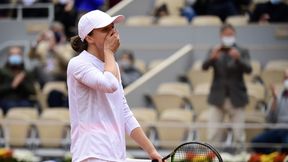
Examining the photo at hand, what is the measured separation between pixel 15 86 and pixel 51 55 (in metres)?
1.05

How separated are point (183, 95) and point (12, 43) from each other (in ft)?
14.9

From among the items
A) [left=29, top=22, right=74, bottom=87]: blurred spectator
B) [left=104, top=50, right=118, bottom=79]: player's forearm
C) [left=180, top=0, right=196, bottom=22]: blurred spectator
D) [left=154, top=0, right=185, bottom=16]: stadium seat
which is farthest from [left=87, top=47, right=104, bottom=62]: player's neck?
[left=154, top=0, right=185, bottom=16]: stadium seat

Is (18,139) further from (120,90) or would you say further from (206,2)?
(120,90)

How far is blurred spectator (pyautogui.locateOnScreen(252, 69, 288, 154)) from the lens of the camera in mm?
13259

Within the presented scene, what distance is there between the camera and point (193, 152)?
700 cm

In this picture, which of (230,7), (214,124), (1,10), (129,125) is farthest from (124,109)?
(1,10)

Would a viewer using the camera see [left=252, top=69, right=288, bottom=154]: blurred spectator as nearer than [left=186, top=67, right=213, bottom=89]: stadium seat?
Yes

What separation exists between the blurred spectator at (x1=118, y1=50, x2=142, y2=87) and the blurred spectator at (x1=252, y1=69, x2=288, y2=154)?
2.80m

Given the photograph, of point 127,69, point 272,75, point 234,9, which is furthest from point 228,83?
point 234,9

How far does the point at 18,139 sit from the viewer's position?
1514 centimetres

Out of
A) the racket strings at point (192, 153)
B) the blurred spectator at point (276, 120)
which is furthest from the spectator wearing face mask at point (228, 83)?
the racket strings at point (192, 153)

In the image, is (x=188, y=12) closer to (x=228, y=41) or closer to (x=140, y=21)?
(x=140, y=21)

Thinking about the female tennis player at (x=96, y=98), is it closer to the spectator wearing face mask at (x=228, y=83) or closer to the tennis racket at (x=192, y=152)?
the tennis racket at (x=192, y=152)

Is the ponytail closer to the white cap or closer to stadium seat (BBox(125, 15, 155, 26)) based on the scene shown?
the white cap
